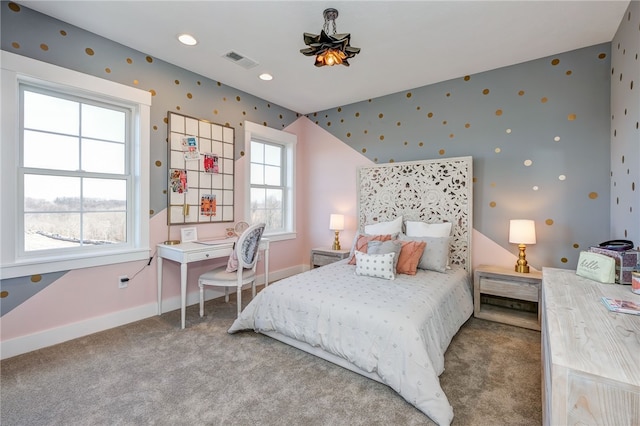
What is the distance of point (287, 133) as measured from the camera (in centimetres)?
450

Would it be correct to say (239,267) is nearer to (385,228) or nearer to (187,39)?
(385,228)

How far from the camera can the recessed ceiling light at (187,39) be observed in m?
2.62

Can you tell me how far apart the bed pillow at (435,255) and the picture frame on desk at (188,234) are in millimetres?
2441

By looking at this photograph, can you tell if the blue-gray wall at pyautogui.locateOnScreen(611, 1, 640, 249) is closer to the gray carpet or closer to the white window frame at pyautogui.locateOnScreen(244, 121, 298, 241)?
the gray carpet

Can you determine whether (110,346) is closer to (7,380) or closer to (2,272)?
(7,380)

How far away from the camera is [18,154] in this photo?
2279 mm

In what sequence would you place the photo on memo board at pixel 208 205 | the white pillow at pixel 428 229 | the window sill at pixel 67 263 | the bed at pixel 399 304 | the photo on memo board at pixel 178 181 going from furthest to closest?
the photo on memo board at pixel 208 205 → the white pillow at pixel 428 229 → the photo on memo board at pixel 178 181 → the window sill at pixel 67 263 → the bed at pixel 399 304

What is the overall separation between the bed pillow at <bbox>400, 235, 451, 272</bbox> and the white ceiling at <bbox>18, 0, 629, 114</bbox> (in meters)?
1.83

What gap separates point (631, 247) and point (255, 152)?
3.87m

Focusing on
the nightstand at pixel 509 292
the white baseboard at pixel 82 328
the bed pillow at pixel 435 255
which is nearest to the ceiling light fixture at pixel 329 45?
the bed pillow at pixel 435 255

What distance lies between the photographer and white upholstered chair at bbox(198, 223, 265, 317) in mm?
2922

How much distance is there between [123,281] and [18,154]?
1.30 metres

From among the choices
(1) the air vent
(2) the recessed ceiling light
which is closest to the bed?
(1) the air vent

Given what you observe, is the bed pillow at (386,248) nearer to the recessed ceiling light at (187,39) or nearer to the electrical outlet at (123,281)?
the electrical outlet at (123,281)
